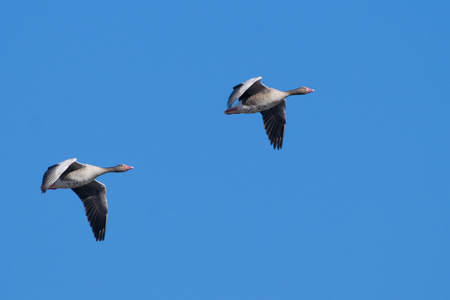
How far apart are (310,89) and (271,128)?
1.89m

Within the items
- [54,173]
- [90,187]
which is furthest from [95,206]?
[54,173]

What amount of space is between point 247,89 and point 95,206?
6308 mm

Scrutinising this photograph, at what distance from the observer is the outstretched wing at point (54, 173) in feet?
70.1

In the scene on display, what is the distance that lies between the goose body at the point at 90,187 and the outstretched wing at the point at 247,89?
4.53 metres

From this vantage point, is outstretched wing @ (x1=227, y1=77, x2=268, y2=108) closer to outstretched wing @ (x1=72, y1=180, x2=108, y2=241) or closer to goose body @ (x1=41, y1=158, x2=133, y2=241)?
goose body @ (x1=41, y1=158, x2=133, y2=241)

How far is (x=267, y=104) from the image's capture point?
81.6 ft

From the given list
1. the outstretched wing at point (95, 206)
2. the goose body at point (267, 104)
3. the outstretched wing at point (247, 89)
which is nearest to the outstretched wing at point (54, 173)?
the outstretched wing at point (95, 206)

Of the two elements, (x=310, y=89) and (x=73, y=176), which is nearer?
(x=73, y=176)

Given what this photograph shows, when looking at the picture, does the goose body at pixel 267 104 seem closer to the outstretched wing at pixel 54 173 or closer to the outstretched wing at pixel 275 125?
the outstretched wing at pixel 275 125

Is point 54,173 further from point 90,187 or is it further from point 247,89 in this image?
point 247,89

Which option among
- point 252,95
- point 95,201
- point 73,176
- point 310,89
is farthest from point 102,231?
point 310,89

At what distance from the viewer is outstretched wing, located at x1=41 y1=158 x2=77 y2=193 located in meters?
21.4

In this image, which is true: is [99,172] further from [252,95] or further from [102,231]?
[252,95]

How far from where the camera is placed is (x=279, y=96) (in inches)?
982
